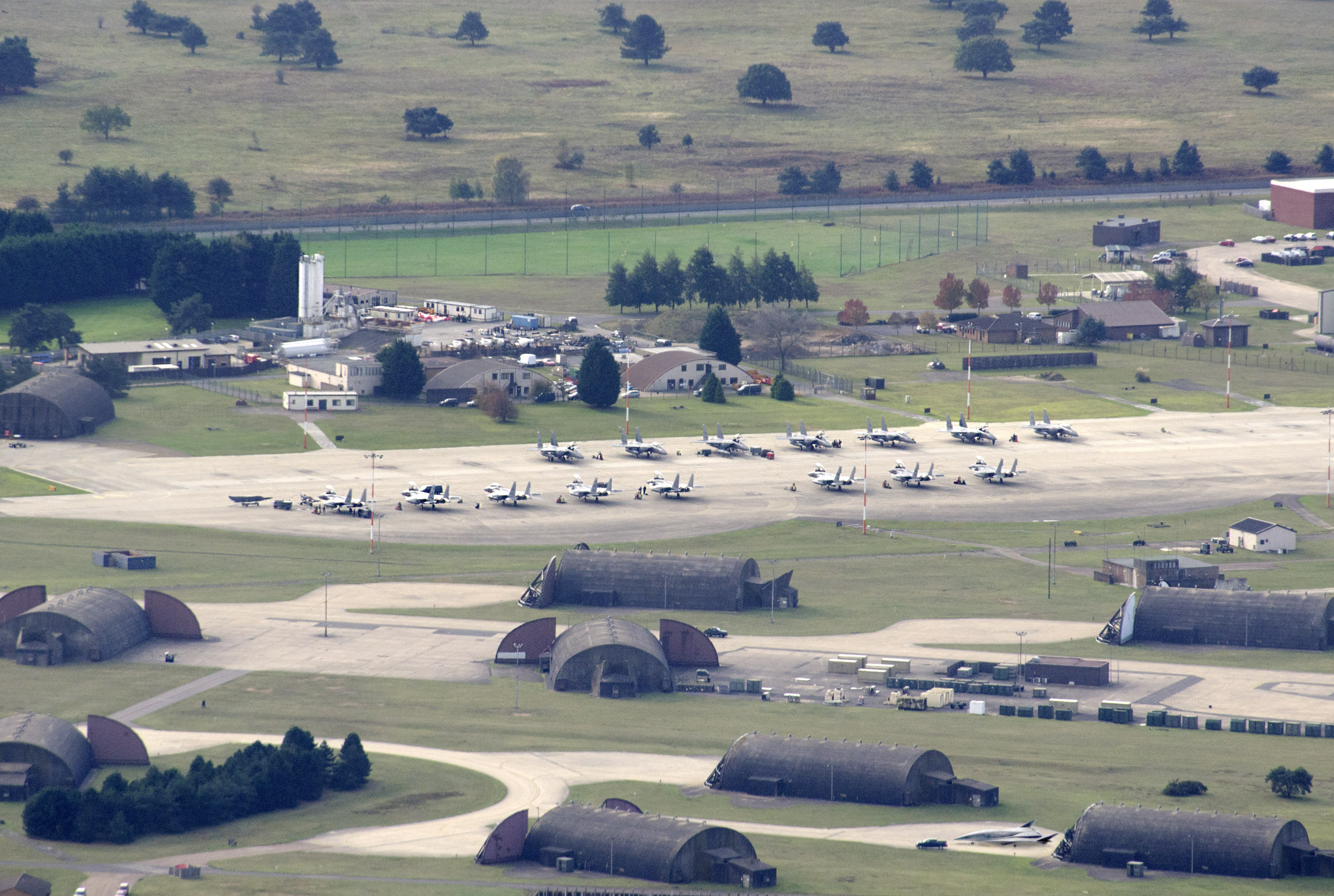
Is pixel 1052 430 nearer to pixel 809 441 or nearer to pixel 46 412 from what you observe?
pixel 809 441

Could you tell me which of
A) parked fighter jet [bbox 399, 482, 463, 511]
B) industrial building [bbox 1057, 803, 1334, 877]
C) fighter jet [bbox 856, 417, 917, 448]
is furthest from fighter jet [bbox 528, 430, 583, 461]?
industrial building [bbox 1057, 803, 1334, 877]

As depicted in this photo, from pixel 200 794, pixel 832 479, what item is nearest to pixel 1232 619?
pixel 832 479

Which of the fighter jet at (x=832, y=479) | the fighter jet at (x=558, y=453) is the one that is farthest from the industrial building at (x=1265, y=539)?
the fighter jet at (x=558, y=453)

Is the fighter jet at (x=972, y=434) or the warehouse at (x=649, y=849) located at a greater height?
the fighter jet at (x=972, y=434)

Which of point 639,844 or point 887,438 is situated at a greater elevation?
point 887,438

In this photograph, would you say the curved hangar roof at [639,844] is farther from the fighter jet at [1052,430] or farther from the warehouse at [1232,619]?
the fighter jet at [1052,430]

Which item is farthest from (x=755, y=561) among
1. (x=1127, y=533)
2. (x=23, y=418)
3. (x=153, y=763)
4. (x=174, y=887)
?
(x=23, y=418)
